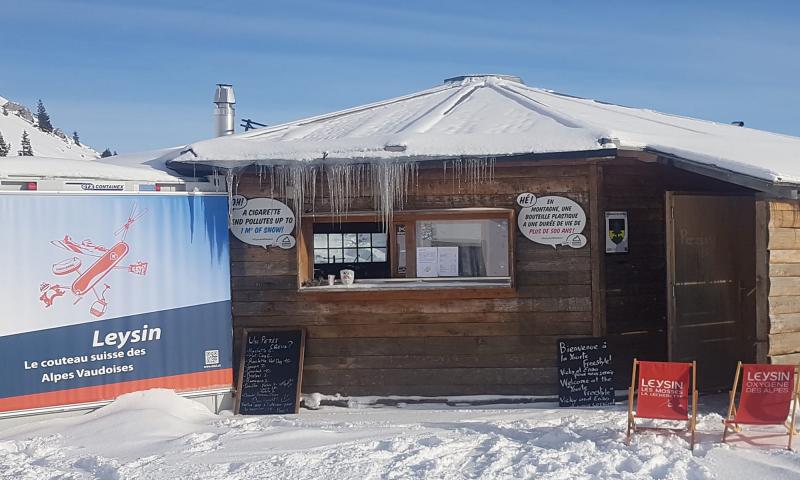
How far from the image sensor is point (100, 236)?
7684 mm

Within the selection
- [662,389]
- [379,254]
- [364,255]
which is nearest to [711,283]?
[662,389]

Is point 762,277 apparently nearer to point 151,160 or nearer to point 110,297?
point 110,297

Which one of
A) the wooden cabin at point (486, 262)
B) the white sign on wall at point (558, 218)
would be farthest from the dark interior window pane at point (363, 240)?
the white sign on wall at point (558, 218)

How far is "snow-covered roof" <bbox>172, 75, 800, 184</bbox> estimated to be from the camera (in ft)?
24.7

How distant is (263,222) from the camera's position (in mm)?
8367

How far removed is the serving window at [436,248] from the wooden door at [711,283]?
1.80 meters

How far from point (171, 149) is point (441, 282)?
415 centimetres

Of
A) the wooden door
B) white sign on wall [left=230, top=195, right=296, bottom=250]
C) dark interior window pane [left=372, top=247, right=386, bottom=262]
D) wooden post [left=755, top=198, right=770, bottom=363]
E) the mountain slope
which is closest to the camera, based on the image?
wooden post [left=755, top=198, right=770, bottom=363]

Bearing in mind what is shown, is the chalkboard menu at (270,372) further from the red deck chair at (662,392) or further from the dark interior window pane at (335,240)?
the red deck chair at (662,392)

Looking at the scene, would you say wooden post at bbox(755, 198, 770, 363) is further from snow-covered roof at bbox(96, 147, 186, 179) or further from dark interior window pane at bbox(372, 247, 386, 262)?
snow-covered roof at bbox(96, 147, 186, 179)

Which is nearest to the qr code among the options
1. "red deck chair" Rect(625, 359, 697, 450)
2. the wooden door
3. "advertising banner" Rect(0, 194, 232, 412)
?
"advertising banner" Rect(0, 194, 232, 412)

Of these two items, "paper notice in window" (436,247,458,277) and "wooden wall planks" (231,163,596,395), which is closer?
"wooden wall planks" (231,163,596,395)

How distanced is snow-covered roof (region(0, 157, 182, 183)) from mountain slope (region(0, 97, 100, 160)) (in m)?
79.4

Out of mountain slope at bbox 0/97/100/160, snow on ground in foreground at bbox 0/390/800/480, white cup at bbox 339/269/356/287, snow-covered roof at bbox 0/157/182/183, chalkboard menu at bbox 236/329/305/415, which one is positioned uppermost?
mountain slope at bbox 0/97/100/160
